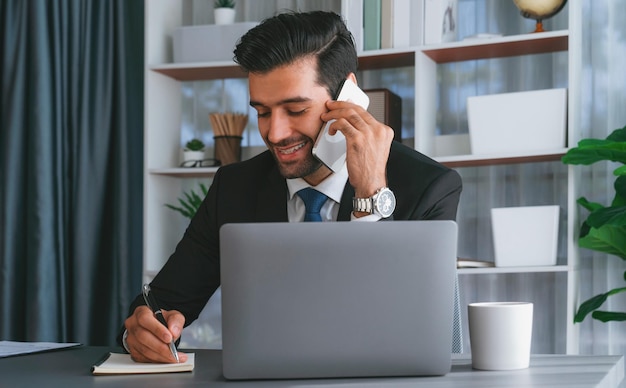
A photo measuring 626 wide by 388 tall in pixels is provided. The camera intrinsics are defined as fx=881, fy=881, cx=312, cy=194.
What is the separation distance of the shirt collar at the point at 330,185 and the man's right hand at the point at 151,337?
0.57 m

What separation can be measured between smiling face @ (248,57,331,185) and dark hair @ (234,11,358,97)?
0.03m

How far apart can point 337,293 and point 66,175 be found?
8.36 ft

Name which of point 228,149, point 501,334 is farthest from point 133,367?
point 228,149

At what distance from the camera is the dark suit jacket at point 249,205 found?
1895mm

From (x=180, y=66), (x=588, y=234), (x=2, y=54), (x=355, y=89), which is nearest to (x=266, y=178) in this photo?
(x=355, y=89)

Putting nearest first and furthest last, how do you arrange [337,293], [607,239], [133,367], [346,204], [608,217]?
[337,293] < [133,367] < [346,204] < [608,217] < [607,239]

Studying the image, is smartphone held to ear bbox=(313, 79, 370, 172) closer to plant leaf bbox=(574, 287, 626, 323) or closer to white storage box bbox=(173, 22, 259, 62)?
plant leaf bbox=(574, 287, 626, 323)

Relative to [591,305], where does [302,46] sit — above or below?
above

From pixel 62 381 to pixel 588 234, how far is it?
6.44ft

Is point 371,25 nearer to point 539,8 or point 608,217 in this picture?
point 539,8

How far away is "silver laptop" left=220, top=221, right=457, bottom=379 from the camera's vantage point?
1188 mm

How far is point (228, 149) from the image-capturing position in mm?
3523

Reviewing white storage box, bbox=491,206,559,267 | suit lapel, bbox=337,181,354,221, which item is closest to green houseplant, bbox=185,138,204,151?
white storage box, bbox=491,206,559,267

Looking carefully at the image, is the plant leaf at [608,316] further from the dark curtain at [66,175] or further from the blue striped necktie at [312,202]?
the dark curtain at [66,175]
